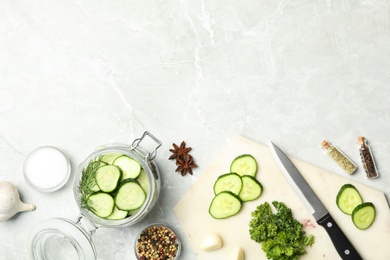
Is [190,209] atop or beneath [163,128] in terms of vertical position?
beneath

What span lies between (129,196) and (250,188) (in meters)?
0.62

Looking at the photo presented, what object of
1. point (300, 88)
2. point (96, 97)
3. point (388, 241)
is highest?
point (96, 97)

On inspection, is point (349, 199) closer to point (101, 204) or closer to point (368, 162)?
point (368, 162)

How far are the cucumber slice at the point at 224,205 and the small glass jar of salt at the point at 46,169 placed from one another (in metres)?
0.76

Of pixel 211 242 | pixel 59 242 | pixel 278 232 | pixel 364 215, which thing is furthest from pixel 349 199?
pixel 59 242

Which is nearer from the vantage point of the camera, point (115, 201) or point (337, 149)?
point (115, 201)

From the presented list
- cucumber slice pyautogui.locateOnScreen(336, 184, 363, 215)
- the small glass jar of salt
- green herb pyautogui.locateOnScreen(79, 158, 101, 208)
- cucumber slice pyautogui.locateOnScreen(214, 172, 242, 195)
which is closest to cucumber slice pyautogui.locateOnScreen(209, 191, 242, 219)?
cucumber slice pyautogui.locateOnScreen(214, 172, 242, 195)

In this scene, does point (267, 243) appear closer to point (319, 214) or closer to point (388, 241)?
point (319, 214)

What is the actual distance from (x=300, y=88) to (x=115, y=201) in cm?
108

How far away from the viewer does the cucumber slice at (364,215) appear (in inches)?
117

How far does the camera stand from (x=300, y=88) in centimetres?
310

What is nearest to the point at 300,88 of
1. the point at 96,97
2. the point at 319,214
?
the point at 319,214

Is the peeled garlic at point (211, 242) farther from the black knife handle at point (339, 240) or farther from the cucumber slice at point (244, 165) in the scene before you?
the black knife handle at point (339, 240)

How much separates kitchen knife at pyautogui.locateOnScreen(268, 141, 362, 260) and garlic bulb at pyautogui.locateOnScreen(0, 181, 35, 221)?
1.30 m
